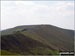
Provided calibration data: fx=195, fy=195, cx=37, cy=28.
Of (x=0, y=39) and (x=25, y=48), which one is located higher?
(x=0, y=39)

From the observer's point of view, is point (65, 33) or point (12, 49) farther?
point (65, 33)

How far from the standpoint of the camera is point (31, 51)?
3895 inches

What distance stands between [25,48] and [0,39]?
14.0 meters

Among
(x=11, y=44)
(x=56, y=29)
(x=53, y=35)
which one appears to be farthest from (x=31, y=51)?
(x=56, y=29)

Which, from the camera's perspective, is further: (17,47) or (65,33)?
(65,33)

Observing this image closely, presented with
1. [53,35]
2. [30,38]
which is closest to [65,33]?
Result: [53,35]

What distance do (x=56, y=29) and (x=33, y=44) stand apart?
50754mm

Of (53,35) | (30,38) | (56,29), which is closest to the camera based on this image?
(30,38)

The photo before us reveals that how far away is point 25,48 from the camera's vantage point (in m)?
102

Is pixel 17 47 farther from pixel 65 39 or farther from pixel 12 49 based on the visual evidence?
pixel 65 39

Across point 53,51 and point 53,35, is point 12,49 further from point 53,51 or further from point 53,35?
point 53,35

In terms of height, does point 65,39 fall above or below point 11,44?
below

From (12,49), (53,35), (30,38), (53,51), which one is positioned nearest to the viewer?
(12,49)

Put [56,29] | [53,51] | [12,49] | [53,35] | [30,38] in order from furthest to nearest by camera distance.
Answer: [56,29]
[53,35]
[30,38]
[53,51]
[12,49]
